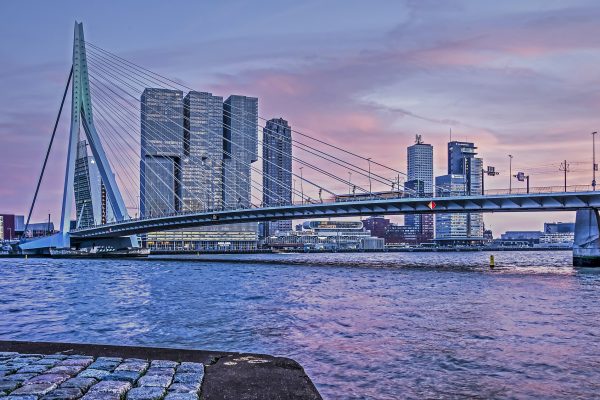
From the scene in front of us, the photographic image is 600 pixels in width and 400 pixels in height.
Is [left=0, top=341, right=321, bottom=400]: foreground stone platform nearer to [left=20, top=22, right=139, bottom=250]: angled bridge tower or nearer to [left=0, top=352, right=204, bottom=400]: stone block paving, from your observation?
[left=0, top=352, right=204, bottom=400]: stone block paving

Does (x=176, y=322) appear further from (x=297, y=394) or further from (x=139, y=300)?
(x=297, y=394)

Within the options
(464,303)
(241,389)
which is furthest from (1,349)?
(464,303)

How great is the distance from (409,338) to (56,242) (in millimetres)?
86714

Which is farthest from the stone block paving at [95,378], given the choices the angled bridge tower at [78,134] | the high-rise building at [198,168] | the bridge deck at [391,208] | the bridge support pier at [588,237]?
the high-rise building at [198,168]

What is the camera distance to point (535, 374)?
1138 cm

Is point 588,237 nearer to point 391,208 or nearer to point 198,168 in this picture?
point 391,208

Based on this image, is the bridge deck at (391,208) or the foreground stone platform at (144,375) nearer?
the foreground stone platform at (144,375)

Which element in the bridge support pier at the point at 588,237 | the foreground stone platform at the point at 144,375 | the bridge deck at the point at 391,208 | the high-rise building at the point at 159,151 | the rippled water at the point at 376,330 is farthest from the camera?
the high-rise building at the point at 159,151

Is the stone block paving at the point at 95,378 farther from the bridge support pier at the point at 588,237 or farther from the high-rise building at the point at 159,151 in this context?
the high-rise building at the point at 159,151

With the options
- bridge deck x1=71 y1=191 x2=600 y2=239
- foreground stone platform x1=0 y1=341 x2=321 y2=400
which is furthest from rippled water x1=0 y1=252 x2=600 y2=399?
bridge deck x1=71 y1=191 x2=600 y2=239

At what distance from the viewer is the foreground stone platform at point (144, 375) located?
6.82 meters

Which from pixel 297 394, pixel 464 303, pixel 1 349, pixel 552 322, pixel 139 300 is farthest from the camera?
pixel 139 300

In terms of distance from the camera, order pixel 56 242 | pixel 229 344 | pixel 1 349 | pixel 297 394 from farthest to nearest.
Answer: pixel 56 242 < pixel 229 344 < pixel 1 349 < pixel 297 394

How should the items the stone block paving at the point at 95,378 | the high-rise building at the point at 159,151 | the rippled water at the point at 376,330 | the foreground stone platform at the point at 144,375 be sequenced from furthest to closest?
the high-rise building at the point at 159,151 → the rippled water at the point at 376,330 → the foreground stone platform at the point at 144,375 → the stone block paving at the point at 95,378
